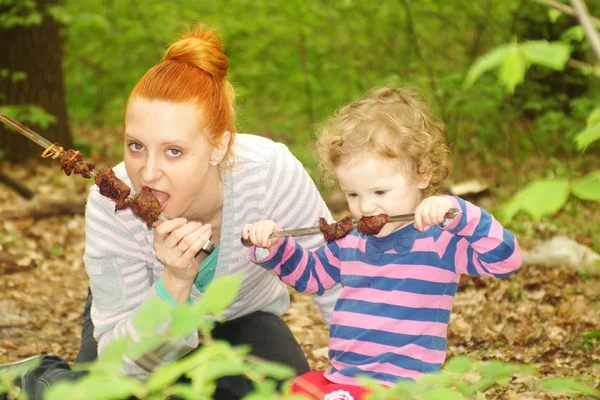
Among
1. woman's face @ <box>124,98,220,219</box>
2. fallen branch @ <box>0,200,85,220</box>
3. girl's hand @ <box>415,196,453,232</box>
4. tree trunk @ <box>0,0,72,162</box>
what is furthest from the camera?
tree trunk @ <box>0,0,72,162</box>

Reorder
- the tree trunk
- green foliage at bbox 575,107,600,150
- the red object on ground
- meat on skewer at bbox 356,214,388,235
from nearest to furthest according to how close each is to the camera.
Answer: green foliage at bbox 575,107,600,150, meat on skewer at bbox 356,214,388,235, the red object on ground, the tree trunk

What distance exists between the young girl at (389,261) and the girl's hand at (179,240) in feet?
0.76

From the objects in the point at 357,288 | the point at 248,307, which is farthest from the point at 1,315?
the point at 357,288

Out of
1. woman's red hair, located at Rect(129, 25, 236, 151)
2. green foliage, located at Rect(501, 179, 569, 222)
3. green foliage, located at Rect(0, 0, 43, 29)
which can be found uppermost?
green foliage, located at Rect(0, 0, 43, 29)

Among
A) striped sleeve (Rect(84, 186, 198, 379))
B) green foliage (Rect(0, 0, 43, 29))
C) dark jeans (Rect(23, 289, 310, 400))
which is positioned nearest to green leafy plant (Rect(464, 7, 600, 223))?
striped sleeve (Rect(84, 186, 198, 379))

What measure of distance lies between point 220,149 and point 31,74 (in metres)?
6.33

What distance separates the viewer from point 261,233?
8.60ft

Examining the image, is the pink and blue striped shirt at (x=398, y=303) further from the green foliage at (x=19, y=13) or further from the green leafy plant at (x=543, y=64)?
the green foliage at (x=19, y=13)

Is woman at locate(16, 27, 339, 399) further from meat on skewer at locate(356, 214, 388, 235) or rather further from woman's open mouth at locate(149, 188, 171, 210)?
meat on skewer at locate(356, 214, 388, 235)

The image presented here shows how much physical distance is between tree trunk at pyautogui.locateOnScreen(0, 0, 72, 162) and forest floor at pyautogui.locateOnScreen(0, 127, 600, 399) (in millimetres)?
1782

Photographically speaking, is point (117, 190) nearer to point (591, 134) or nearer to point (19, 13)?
point (591, 134)

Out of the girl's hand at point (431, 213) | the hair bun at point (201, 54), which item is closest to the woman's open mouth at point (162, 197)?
the hair bun at point (201, 54)

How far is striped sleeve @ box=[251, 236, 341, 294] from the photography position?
275 cm

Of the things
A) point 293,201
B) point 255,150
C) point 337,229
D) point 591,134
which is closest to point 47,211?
point 255,150
